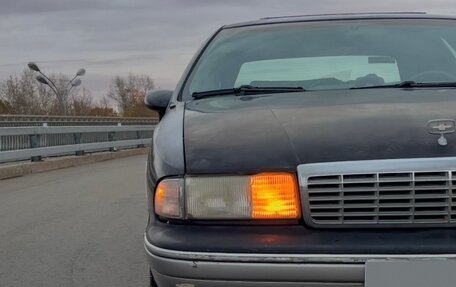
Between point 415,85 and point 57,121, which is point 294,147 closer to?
point 415,85

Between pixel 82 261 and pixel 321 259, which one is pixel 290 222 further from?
pixel 82 261

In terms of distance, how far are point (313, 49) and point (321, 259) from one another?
75.4 inches

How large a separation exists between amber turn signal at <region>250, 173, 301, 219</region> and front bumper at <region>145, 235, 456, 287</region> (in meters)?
0.22

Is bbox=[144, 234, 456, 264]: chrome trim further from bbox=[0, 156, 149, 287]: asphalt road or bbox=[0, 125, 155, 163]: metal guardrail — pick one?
bbox=[0, 125, 155, 163]: metal guardrail

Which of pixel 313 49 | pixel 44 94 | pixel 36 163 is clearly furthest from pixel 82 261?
pixel 44 94

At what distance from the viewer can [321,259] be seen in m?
2.06

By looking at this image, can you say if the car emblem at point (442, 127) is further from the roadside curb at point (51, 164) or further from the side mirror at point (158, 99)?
the roadside curb at point (51, 164)

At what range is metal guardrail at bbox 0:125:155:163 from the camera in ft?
37.2

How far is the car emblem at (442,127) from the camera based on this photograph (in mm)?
2281

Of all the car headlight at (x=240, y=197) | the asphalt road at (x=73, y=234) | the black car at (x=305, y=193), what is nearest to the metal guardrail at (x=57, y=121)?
the asphalt road at (x=73, y=234)

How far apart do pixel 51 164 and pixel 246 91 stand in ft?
33.6

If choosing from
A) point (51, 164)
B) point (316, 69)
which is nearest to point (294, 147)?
point (316, 69)

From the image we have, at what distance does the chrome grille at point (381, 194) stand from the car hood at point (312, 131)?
0.06 meters

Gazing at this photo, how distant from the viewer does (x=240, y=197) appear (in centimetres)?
228
